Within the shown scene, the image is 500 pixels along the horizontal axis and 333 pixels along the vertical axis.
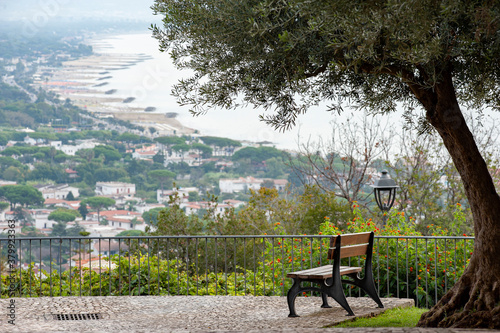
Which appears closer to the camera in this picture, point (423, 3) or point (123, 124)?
point (423, 3)

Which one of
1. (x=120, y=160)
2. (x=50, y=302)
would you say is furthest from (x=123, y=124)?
(x=50, y=302)

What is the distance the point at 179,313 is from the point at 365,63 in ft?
13.2

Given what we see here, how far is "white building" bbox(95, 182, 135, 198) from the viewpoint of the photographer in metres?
35.1

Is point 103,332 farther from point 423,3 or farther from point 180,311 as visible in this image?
point 423,3

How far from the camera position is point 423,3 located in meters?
4.28

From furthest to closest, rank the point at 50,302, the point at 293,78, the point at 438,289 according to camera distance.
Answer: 1. the point at 438,289
2. the point at 50,302
3. the point at 293,78

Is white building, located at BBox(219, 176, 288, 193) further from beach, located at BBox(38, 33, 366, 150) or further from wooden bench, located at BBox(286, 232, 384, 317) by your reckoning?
wooden bench, located at BBox(286, 232, 384, 317)

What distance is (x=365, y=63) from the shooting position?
236 inches

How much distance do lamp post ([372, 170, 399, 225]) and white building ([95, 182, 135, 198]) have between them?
25.9 meters

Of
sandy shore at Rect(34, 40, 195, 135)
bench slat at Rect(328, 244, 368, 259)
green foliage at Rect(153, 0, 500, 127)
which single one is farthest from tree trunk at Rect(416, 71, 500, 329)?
sandy shore at Rect(34, 40, 195, 135)

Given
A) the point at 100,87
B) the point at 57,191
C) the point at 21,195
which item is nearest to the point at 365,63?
the point at 21,195

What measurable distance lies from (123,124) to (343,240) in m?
39.9

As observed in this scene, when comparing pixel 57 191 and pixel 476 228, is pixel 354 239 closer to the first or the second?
pixel 476 228

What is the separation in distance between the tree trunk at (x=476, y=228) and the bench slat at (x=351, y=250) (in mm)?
1249
